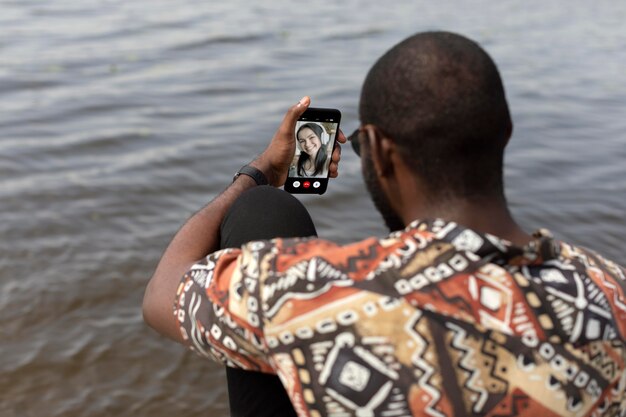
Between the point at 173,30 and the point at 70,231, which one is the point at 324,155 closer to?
the point at 70,231

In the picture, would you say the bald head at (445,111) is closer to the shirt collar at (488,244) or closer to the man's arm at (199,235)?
the shirt collar at (488,244)

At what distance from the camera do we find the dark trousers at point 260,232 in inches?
81.5

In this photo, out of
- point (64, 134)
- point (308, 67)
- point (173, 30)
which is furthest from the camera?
point (173, 30)

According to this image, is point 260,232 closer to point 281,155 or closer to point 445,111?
point 281,155

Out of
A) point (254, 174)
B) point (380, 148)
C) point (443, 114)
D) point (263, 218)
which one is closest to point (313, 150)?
point (254, 174)

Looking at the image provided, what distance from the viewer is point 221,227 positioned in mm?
2154

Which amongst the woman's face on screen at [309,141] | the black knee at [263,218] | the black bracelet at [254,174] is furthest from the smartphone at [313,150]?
the black knee at [263,218]

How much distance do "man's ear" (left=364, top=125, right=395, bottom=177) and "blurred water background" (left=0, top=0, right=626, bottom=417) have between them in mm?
2215

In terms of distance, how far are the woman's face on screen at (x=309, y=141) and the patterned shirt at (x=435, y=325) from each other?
0.81m

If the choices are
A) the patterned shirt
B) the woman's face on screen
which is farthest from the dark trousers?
the patterned shirt

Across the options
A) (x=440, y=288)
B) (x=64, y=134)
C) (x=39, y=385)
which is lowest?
(x=39, y=385)

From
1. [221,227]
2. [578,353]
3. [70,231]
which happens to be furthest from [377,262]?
[70,231]

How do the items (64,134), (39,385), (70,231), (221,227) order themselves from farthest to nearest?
(64,134) → (70,231) → (39,385) → (221,227)

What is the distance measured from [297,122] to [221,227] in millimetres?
381
